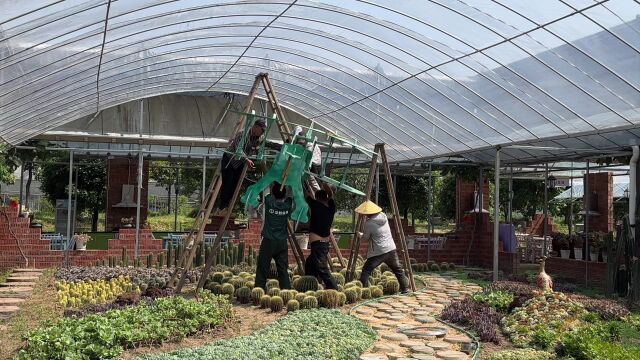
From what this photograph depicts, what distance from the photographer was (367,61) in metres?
14.2

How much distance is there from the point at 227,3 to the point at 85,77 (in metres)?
4.07

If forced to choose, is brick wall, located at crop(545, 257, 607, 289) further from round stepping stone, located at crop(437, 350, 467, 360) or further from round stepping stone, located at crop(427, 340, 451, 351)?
round stepping stone, located at crop(437, 350, 467, 360)

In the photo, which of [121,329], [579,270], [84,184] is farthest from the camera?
[84,184]

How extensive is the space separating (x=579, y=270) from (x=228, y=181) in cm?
880

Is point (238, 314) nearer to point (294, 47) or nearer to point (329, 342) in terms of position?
point (329, 342)

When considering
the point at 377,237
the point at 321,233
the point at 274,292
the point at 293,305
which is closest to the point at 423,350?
the point at 293,305

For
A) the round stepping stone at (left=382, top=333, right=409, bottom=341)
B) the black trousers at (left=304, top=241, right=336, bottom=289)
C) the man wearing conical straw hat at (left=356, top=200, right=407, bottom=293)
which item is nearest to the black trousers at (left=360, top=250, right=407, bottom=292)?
the man wearing conical straw hat at (left=356, top=200, right=407, bottom=293)

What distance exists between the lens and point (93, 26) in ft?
31.8

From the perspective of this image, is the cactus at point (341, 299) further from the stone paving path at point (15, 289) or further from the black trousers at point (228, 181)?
the stone paving path at point (15, 289)

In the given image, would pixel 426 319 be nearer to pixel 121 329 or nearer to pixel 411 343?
pixel 411 343

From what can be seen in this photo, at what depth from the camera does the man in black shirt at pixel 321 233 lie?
10992mm

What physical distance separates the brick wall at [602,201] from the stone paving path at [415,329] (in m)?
11.1

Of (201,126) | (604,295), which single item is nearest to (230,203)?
(604,295)

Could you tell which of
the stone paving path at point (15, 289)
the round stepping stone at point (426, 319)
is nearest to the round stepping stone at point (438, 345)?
the round stepping stone at point (426, 319)
